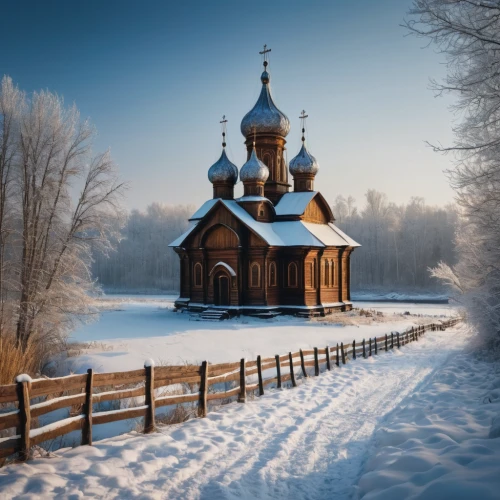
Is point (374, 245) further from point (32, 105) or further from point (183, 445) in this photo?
point (183, 445)

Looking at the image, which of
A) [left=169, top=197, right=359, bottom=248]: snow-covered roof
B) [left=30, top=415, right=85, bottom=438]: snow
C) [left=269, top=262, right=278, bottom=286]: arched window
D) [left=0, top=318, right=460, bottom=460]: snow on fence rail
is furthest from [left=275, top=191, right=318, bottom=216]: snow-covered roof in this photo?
[left=30, top=415, right=85, bottom=438]: snow

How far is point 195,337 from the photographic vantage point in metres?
18.8

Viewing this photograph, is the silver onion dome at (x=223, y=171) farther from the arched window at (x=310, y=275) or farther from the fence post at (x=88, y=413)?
the fence post at (x=88, y=413)

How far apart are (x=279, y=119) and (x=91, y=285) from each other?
20.9 meters

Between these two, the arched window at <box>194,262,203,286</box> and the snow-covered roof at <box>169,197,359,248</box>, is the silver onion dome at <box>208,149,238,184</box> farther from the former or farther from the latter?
the arched window at <box>194,262,203,286</box>

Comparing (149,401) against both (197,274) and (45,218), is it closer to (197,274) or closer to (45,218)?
(45,218)

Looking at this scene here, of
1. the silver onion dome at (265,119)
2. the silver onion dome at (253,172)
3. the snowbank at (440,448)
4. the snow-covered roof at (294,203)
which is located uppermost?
the silver onion dome at (265,119)

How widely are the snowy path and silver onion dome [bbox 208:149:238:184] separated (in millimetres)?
22896

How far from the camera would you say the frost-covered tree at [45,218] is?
46.7 ft

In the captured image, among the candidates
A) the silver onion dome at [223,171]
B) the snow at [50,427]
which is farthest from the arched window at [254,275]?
the snow at [50,427]


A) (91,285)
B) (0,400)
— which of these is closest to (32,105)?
(91,285)

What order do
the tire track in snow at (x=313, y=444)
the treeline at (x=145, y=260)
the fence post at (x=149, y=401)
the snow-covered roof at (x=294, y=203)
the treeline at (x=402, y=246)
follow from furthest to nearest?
the treeline at (x=145, y=260) → the treeline at (x=402, y=246) → the snow-covered roof at (x=294, y=203) → the fence post at (x=149, y=401) → the tire track in snow at (x=313, y=444)

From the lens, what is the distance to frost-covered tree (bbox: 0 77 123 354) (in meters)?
14.2

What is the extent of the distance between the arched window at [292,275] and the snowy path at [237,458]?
18.5m
